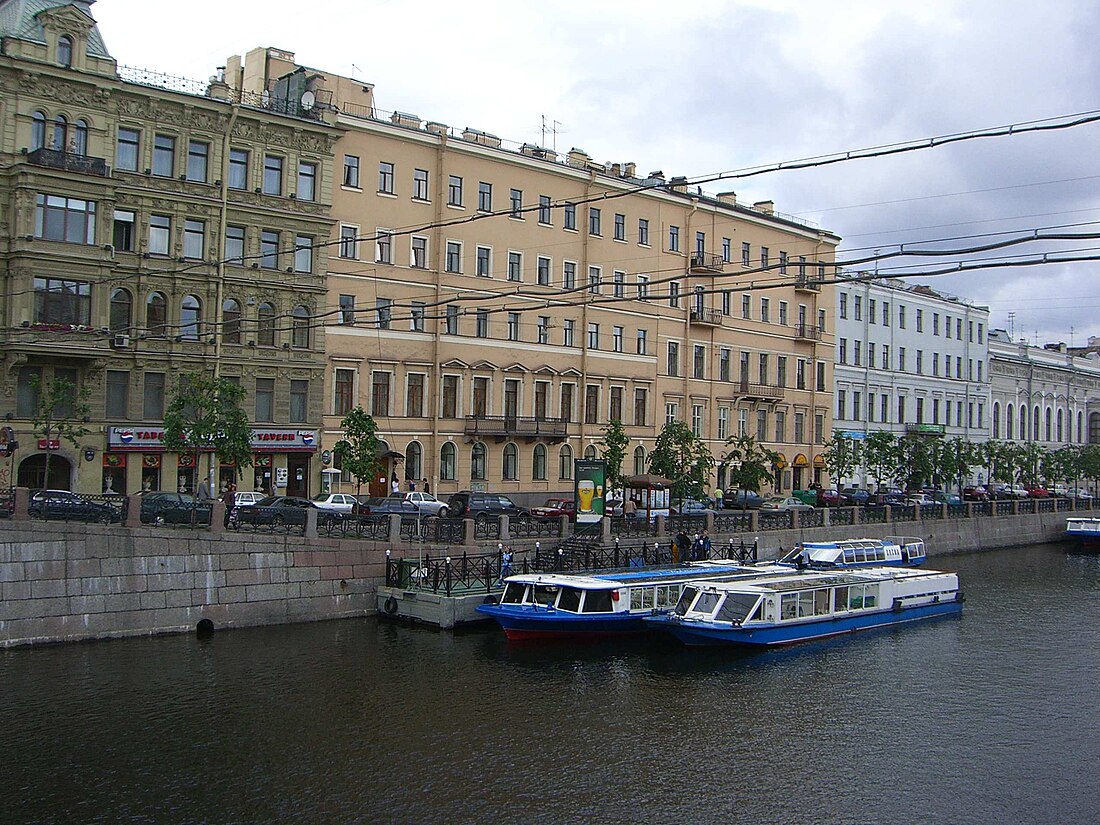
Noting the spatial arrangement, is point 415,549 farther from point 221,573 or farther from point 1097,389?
point 1097,389

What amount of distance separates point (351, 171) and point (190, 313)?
9011 millimetres

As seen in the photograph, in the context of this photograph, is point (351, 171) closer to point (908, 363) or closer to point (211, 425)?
point (211, 425)

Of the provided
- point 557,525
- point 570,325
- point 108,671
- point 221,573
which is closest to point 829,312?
point 570,325

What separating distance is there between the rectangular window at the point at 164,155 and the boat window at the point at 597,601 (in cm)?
2205

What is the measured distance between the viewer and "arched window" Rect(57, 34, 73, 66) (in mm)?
37094

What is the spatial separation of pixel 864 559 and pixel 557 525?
13.0 m

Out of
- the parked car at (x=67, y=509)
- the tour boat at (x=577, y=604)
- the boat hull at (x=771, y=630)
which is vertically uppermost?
the parked car at (x=67, y=509)

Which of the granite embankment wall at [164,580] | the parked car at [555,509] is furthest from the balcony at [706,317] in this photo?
the granite embankment wall at [164,580]

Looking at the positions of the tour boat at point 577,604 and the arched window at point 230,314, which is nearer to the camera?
the tour boat at point 577,604

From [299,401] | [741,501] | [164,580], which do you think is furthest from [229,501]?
[741,501]

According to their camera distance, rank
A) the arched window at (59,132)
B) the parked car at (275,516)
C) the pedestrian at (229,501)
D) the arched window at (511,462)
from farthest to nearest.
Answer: the arched window at (511,462), the arched window at (59,132), the parked car at (275,516), the pedestrian at (229,501)

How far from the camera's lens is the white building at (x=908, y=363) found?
67.9 metres

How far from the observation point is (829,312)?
218 ft

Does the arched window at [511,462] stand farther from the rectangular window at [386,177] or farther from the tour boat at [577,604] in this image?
the tour boat at [577,604]
